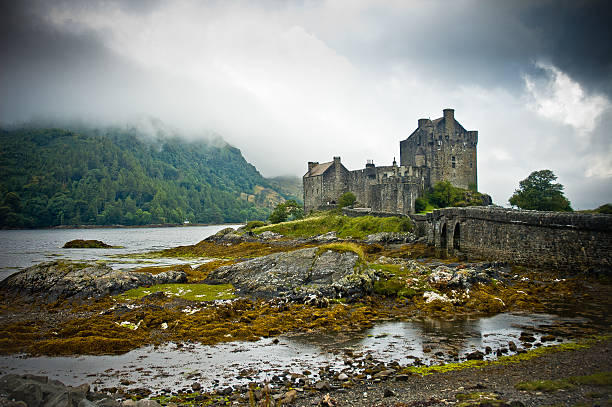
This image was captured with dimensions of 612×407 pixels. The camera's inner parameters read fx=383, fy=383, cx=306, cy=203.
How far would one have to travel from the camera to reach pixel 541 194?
45906mm

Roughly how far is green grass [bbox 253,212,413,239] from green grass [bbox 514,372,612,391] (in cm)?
3218

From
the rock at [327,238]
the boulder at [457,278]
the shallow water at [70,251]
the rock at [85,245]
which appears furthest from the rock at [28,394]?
the rock at [85,245]

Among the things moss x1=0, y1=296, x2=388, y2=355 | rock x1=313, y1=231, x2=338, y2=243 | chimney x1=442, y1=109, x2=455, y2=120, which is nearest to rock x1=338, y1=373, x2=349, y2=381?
moss x1=0, y1=296, x2=388, y2=355

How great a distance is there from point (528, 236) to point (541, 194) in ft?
88.9

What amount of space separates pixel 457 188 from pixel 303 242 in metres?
23.7

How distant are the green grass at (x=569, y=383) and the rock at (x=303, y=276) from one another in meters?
10.7

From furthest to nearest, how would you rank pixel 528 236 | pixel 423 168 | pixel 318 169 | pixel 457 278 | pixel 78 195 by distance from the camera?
pixel 78 195
pixel 318 169
pixel 423 168
pixel 528 236
pixel 457 278

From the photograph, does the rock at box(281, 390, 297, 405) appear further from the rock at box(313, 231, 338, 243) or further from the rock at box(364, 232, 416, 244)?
the rock at box(313, 231, 338, 243)

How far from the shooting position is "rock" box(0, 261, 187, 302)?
20703 mm

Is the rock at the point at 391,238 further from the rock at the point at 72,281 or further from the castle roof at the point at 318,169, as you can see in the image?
the castle roof at the point at 318,169

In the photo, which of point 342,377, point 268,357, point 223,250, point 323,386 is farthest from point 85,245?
point 323,386

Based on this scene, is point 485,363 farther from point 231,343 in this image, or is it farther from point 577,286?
point 577,286

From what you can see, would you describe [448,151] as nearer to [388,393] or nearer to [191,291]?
[191,291]

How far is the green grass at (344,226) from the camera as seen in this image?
40.9 metres
